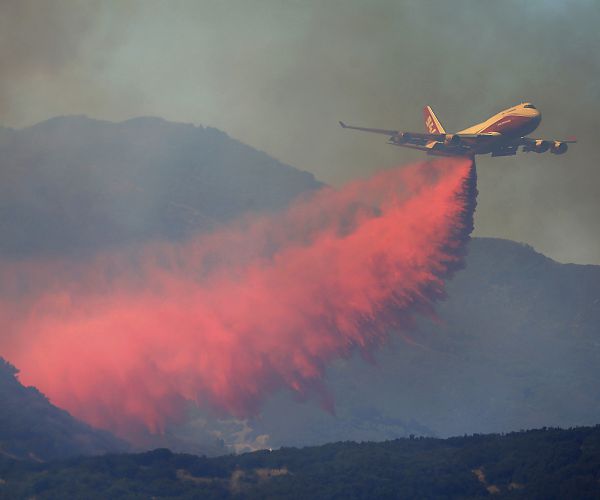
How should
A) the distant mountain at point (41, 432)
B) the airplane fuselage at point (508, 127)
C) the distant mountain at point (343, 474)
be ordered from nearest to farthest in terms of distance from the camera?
the distant mountain at point (343, 474) < the airplane fuselage at point (508, 127) < the distant mountain at point (41, 432)

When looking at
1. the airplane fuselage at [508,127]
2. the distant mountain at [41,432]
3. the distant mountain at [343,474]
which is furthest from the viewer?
the distant mountain at [41,432]

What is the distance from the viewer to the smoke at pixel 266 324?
142m

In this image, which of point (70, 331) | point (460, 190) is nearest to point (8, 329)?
point (70, 331)

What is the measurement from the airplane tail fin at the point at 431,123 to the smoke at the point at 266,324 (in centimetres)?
580

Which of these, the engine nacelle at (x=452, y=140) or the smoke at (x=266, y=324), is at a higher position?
the engine nacelle at (x=452, y=140)

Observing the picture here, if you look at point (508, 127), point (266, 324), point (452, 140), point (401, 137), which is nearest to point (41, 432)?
point (266, 324)

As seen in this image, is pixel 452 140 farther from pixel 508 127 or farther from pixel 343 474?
pixel 343 474

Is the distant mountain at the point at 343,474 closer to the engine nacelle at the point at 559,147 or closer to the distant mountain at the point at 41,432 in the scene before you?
the distant mountain at the point at 41,432

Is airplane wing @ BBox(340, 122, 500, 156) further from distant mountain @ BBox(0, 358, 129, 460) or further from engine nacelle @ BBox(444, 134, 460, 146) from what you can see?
distant mountain @ BBox(0, 358, 129, 460)

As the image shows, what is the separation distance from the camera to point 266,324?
159 meters

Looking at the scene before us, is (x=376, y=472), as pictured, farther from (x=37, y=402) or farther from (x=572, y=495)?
(x=37, y=402)

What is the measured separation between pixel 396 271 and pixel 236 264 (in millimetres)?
59589

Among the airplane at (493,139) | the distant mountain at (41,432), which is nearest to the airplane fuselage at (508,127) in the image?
the airplane at (493,139)

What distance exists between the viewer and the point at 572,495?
121 m
